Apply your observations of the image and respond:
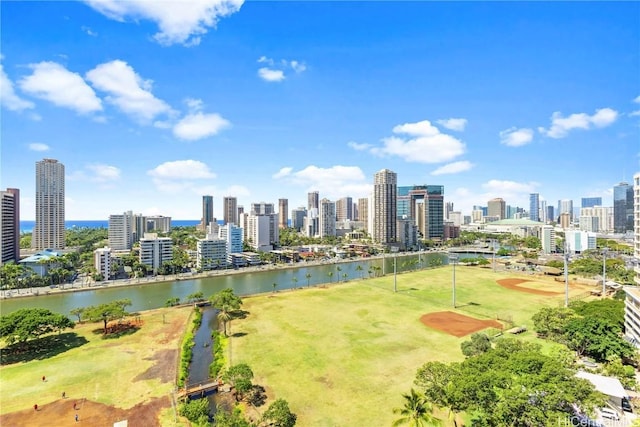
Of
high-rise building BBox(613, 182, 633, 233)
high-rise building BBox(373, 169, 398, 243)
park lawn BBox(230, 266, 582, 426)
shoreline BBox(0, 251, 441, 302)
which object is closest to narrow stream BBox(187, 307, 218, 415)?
park lawn BBox(230, 266, 582, 426)

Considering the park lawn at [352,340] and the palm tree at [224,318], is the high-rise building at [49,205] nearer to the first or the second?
the park lawn at [352,340]

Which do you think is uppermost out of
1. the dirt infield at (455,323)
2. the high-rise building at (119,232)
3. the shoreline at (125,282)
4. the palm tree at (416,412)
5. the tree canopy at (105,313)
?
the high-rise building at (119,232)

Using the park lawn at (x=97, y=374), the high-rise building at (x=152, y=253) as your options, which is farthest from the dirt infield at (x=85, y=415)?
the high-rise building at (x=152, y=253)

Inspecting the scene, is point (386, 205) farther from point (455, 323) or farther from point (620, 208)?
point (620, 208)

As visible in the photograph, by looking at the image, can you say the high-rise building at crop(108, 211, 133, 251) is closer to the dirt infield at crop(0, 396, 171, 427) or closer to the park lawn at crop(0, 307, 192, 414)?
the park lawn at crop(0, 307, 192, 414)

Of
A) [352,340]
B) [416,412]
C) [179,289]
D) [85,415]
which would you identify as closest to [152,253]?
[179,289]

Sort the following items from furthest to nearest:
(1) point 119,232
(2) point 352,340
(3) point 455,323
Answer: (1) point 119,232, (3) point 455,323, (2) point 352,340
